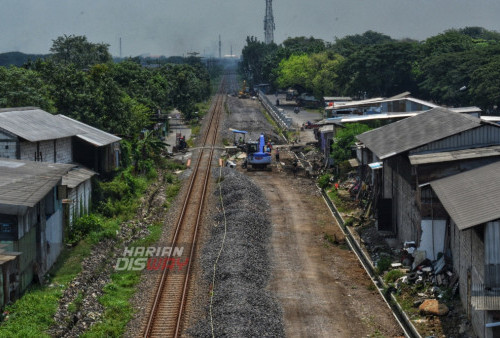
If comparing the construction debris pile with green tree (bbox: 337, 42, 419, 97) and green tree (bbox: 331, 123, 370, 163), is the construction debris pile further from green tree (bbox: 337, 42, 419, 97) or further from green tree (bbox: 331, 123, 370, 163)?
green tree (bbox: 337, 42, 419, 97)

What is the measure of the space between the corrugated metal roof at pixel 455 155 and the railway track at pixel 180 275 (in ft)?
24.4

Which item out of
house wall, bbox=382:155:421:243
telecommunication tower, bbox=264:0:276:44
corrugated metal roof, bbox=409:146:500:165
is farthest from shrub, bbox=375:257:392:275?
telecommunication tower, bbox=264:0:276:44

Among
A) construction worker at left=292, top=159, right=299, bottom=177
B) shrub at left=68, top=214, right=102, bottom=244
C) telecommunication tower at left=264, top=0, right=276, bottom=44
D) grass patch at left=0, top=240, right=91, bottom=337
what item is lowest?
grass patch at left=0, top=240, right=91, bottom=337

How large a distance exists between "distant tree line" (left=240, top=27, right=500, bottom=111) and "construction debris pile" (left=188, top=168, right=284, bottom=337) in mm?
29886

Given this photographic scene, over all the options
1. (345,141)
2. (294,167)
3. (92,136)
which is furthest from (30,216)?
(294,167)

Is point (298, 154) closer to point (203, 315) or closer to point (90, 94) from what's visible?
point (90, 94)

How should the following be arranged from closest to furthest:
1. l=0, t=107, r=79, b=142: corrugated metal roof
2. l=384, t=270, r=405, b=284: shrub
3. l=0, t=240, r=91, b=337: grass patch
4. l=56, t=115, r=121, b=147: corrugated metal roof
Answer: l=0, t=240, r=91, b=337: grass patch
l=384, t=270, r=405, b=284: shrub
l=0, t=107, r=79, b=142: corrugated metal roof
l=56, t=115, r=121, b=147: corrugated metal roof

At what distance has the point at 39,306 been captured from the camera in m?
15.3

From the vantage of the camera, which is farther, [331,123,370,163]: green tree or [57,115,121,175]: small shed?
[331,123,370,163]: green tree

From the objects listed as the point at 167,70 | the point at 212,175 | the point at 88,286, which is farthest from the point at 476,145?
the point at 167,70

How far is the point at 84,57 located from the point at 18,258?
63.4m

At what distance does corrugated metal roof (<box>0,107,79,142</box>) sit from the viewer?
22.5m

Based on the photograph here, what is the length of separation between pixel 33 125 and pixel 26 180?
6570 mm

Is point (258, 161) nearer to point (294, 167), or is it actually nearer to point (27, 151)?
point (294, 167)
